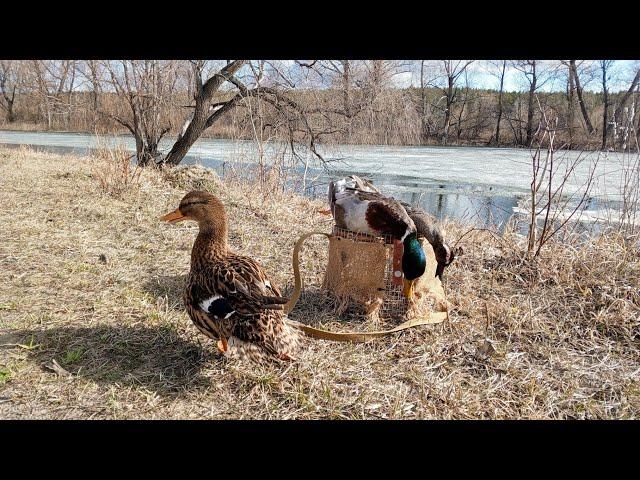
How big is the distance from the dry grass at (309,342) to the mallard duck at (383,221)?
466mm

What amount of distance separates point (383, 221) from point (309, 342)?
2.88ft

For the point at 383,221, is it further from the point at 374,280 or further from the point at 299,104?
the point at 299,104

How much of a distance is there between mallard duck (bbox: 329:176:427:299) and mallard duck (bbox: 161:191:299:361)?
81 centimetres

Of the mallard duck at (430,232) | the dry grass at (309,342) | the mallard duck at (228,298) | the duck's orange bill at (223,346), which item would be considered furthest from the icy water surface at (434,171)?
the duck's orange bill at (223,346)

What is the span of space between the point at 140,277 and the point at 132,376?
51.5 inches

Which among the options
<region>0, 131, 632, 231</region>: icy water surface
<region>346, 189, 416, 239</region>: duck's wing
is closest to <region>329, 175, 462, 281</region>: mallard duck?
<region>346, 189, 416, 239</region>: duck's wing

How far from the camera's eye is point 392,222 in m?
2.84

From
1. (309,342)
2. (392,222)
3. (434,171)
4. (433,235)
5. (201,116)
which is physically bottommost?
(309,342)

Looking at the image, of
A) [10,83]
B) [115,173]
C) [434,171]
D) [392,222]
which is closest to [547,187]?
[392,222]

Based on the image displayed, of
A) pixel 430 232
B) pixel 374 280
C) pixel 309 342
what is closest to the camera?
pixel 309 342

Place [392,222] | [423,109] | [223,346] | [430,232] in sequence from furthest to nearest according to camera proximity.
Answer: [423,109] → [430,232] → [392,222] → [223,346]

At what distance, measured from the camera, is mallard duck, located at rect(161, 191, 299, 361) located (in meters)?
2.18

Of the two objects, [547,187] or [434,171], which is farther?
[434,171]

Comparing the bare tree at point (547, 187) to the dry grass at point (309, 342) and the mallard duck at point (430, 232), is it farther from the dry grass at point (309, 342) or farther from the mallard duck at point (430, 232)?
the mallard duck at point (430, 232)
